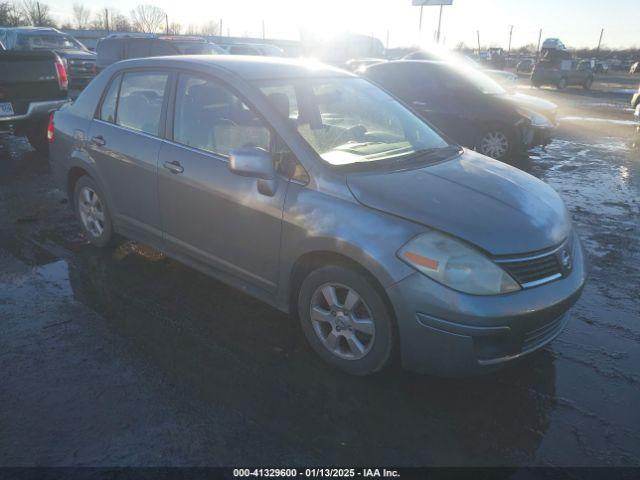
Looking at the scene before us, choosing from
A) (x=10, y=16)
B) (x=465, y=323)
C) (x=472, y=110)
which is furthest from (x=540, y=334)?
(x=10, y=16)

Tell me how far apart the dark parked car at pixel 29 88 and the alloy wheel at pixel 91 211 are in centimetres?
412

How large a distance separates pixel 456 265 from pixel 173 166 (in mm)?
2129

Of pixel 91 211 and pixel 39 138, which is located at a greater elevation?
pixel 91 211

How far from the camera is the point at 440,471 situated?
2244mm

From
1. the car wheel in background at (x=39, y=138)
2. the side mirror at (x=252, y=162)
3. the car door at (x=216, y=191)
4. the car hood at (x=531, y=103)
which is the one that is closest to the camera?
the side mirror at (x=252, y=162)

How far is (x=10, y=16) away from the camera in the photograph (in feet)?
143

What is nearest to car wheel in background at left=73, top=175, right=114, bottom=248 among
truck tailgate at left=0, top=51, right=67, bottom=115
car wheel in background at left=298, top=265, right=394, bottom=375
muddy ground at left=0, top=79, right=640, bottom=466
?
muddy ground at left=0, top=79, right=640, bottom=466

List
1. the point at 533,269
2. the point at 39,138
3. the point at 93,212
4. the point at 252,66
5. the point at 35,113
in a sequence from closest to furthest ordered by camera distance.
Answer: the point at 533,269 → the point at 252,66 → the point at 93,212 → the point at 35,113 → the point at 39,138

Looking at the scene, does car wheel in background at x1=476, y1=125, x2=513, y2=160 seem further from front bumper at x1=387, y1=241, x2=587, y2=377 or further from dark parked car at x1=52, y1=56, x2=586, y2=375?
front bumper at x1=387, y1=241, x2=587, y2=377

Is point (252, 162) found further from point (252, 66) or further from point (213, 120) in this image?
point (252, 66)

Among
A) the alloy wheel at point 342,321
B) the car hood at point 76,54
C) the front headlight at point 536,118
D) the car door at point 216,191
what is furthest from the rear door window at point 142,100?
the car hood at point 76,54

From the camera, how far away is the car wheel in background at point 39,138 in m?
8.45

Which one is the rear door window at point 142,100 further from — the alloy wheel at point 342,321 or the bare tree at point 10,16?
the bare tree at point 10,16

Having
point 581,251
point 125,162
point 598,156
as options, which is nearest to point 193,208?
point 125,162
